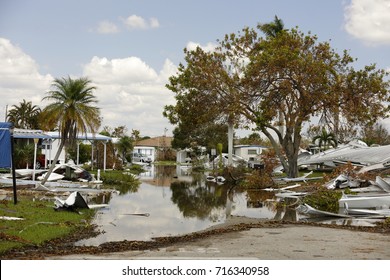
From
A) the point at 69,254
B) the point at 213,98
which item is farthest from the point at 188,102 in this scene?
the point at 69,254

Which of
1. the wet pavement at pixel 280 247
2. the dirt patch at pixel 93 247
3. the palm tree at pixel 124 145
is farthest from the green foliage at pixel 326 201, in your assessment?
the palm tree at pixel 124 145

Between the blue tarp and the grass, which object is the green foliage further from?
the blue tarp

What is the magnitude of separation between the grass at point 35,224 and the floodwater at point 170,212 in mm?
732

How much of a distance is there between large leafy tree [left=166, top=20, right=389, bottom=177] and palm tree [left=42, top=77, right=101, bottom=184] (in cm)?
959

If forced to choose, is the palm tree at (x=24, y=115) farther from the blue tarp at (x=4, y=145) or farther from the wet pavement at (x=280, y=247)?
the wet pavement at (x=280, y=247)

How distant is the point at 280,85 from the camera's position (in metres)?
33.7

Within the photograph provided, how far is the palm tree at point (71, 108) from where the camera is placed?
2614 cm

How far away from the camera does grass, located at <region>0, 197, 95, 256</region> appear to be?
10.9 meters

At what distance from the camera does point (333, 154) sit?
3819 centimetres

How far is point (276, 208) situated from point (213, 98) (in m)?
15.9

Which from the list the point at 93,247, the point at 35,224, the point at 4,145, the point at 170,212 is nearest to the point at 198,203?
the point at 170,212

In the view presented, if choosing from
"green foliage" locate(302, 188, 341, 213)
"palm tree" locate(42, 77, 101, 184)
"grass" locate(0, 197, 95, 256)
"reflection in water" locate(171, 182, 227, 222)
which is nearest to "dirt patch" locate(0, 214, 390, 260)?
"grass" locate(0, 197, 95, 256)

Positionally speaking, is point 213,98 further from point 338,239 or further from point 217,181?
point 338,239

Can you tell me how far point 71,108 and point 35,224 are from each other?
1396 cm
